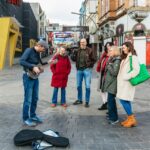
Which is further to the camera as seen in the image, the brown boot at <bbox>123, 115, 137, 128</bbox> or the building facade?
the building facade

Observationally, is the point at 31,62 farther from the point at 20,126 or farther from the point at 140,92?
the point at 140,92

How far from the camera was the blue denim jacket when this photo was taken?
8.23m

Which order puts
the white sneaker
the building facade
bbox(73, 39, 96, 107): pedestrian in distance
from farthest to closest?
the building facade
bbox(73, 39, 96, 107): pedestrian in distance
the white sneaker

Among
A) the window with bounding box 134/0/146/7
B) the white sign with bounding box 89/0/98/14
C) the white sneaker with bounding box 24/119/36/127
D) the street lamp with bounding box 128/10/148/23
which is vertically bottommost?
the white sneaker with bounding box 24/119/36/127

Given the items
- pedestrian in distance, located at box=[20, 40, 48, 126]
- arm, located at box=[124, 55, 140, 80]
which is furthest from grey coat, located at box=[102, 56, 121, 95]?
pedestrian in distance, located at box=[20, 40, 48, 126]

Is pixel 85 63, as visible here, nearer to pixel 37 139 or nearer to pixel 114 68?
pixel 114 68

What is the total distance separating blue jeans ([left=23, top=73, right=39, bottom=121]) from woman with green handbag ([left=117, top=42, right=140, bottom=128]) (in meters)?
1.64

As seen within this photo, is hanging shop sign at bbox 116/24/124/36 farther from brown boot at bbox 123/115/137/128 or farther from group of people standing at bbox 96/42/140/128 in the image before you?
brown boot at bbox 123/115/137/128

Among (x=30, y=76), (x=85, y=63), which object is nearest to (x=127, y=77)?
(x=30, y=76)

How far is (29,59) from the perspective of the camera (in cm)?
841

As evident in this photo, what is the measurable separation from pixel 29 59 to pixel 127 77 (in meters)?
1.90

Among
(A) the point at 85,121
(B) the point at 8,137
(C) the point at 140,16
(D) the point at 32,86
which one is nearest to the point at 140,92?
(A) the point at 85,121

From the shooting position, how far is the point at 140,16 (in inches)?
1150

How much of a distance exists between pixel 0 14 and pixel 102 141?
39.3m
